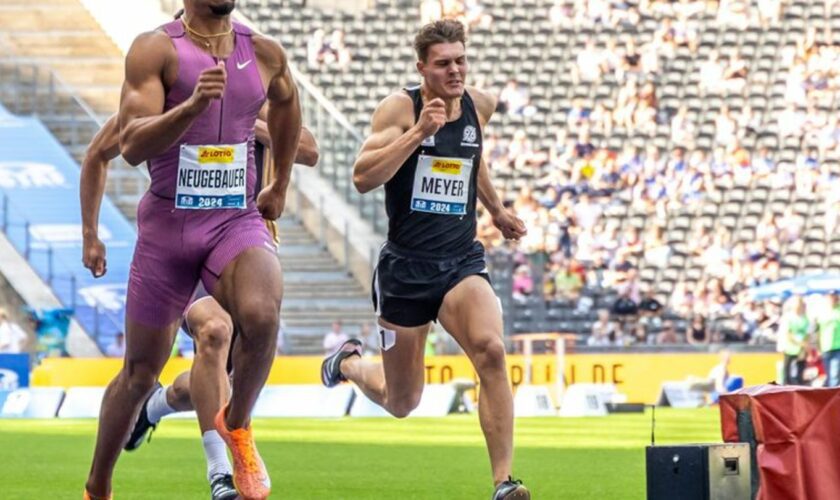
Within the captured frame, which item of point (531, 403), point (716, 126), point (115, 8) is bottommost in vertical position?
point (531, 403)

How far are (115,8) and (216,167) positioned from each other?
32.6m

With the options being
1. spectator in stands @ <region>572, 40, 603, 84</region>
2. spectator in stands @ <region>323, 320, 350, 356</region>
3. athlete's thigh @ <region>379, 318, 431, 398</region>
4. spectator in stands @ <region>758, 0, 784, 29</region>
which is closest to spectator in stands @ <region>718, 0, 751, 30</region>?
spectator in stands @ <region>758, 0, 784, 29</region>

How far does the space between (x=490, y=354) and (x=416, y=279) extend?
988mm

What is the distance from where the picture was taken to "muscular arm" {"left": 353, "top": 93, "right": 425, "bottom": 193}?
10.6 m

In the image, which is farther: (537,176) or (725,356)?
(537,176)

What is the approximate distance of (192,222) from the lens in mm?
9336

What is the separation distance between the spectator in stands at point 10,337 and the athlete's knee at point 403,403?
22.3 metres

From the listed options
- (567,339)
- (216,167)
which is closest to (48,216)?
(567,339)

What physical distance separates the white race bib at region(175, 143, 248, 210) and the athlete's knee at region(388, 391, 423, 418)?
2920 millimetres

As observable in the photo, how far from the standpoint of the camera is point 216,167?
927cm

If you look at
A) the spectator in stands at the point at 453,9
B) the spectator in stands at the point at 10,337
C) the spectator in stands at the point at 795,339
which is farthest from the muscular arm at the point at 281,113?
the spectator in stands at the point at 453,9

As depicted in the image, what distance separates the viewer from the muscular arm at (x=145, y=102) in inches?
348

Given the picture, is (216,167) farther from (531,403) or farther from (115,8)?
(115,8)

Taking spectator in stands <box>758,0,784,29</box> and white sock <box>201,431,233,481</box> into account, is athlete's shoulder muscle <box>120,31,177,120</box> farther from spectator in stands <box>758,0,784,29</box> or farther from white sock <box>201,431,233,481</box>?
spectator in stands <box>758,0,784,29</box>
